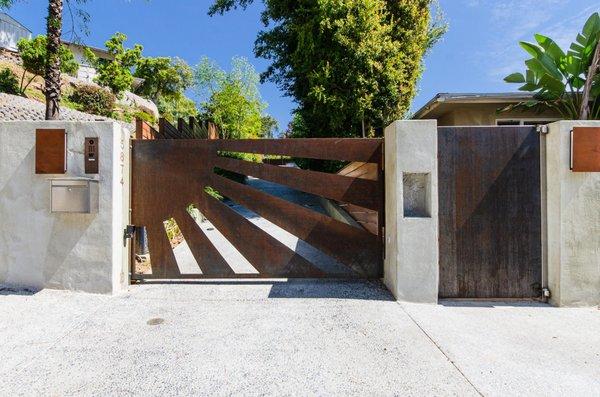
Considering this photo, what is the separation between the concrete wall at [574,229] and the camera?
371cm

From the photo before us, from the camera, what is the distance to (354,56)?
12453 mm

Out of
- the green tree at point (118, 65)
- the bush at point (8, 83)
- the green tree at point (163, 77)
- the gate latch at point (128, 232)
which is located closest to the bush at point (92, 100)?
the green tree at point (118, 65)

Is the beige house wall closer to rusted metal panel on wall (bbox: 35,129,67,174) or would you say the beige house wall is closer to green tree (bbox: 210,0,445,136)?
green tree (bbox: 210,0,445,136)

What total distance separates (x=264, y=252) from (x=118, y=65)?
33679 millimetres

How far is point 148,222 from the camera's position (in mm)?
4426

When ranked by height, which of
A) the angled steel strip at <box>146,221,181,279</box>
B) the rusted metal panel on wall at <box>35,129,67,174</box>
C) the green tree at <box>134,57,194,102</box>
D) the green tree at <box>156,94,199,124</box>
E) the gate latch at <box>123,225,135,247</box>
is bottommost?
the angled steel strip at <box>146,221,181,279</box>

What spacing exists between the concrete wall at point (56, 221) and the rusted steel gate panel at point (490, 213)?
4366 mm

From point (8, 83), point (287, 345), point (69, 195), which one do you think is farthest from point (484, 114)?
point (8, 83)

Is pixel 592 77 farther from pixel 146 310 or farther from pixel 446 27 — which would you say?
pixel 446 27

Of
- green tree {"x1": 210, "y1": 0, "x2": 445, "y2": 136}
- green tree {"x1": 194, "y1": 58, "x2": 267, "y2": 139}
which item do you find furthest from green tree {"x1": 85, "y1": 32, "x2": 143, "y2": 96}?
green tree {"x1": 210, "y1": 0, "x2": 445, "y2": 136}

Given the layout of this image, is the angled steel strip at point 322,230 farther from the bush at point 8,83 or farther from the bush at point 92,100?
the bush at point 92,100

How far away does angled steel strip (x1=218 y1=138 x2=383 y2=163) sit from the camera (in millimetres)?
4332

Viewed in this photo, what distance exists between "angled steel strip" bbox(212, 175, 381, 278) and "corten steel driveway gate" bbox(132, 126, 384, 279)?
0.6 inches

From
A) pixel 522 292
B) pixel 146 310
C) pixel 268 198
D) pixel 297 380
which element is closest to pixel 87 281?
pixel 146 310
